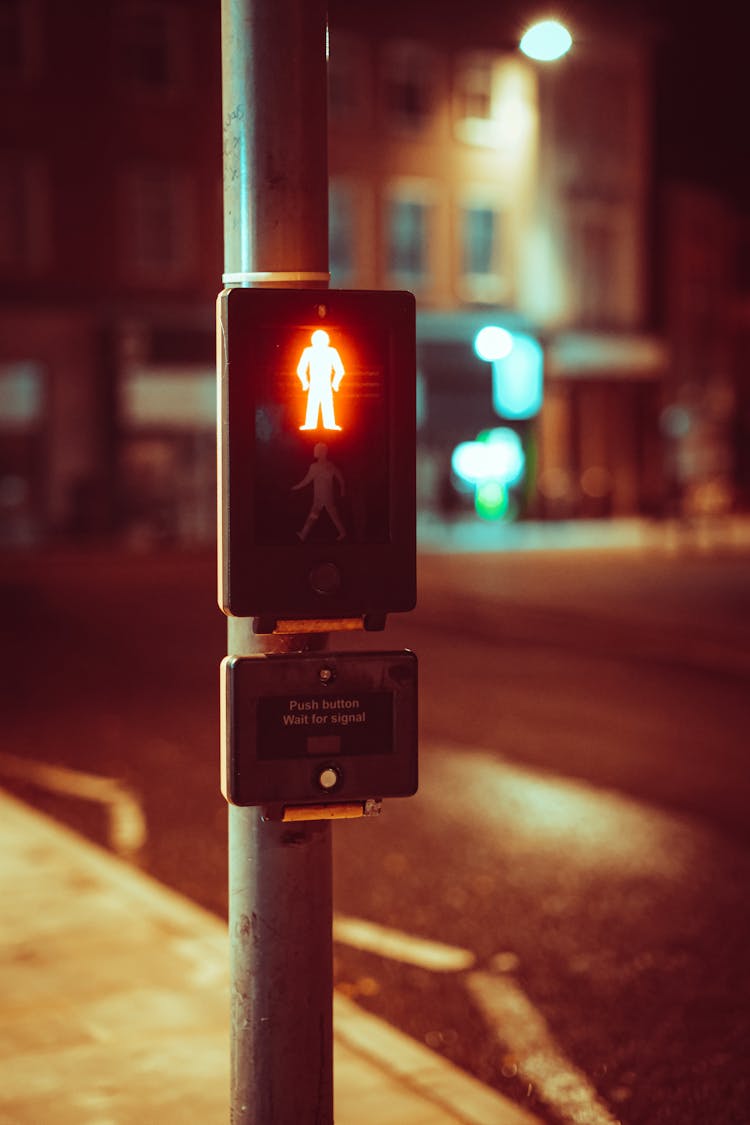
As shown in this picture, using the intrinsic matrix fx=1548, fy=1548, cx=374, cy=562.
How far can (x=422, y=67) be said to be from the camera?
34.4 metres

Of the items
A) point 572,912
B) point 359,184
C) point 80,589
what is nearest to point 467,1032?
point 572,912

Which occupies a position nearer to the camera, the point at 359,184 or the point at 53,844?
the point at 53,844

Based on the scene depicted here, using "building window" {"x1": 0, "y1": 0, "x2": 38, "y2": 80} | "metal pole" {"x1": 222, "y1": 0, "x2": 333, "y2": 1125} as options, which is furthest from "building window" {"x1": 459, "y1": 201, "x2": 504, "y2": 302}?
"metal pole" {"x1": 222, "y1": 0, "x2": 333, "y2": 1125}

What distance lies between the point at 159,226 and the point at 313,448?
29.6m

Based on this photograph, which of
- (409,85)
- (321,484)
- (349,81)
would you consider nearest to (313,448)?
(321,484)

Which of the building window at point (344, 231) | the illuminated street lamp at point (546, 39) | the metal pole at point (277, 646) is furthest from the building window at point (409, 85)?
the metal pole at point (277, 646)

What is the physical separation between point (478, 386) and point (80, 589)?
1692 cm

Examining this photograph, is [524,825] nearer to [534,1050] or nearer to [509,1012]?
[509,1012]

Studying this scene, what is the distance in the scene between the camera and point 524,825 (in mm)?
7910

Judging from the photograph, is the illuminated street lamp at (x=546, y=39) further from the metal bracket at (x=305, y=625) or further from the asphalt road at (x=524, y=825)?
the metal bracket at (x=305, y=625)

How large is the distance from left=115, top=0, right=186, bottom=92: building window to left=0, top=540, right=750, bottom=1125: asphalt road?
17.1 meters

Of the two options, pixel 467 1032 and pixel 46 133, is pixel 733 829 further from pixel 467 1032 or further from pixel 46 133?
pixel 46 133

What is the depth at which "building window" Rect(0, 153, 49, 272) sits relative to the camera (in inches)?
1174

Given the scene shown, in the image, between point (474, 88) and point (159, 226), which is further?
point (474, 88)
